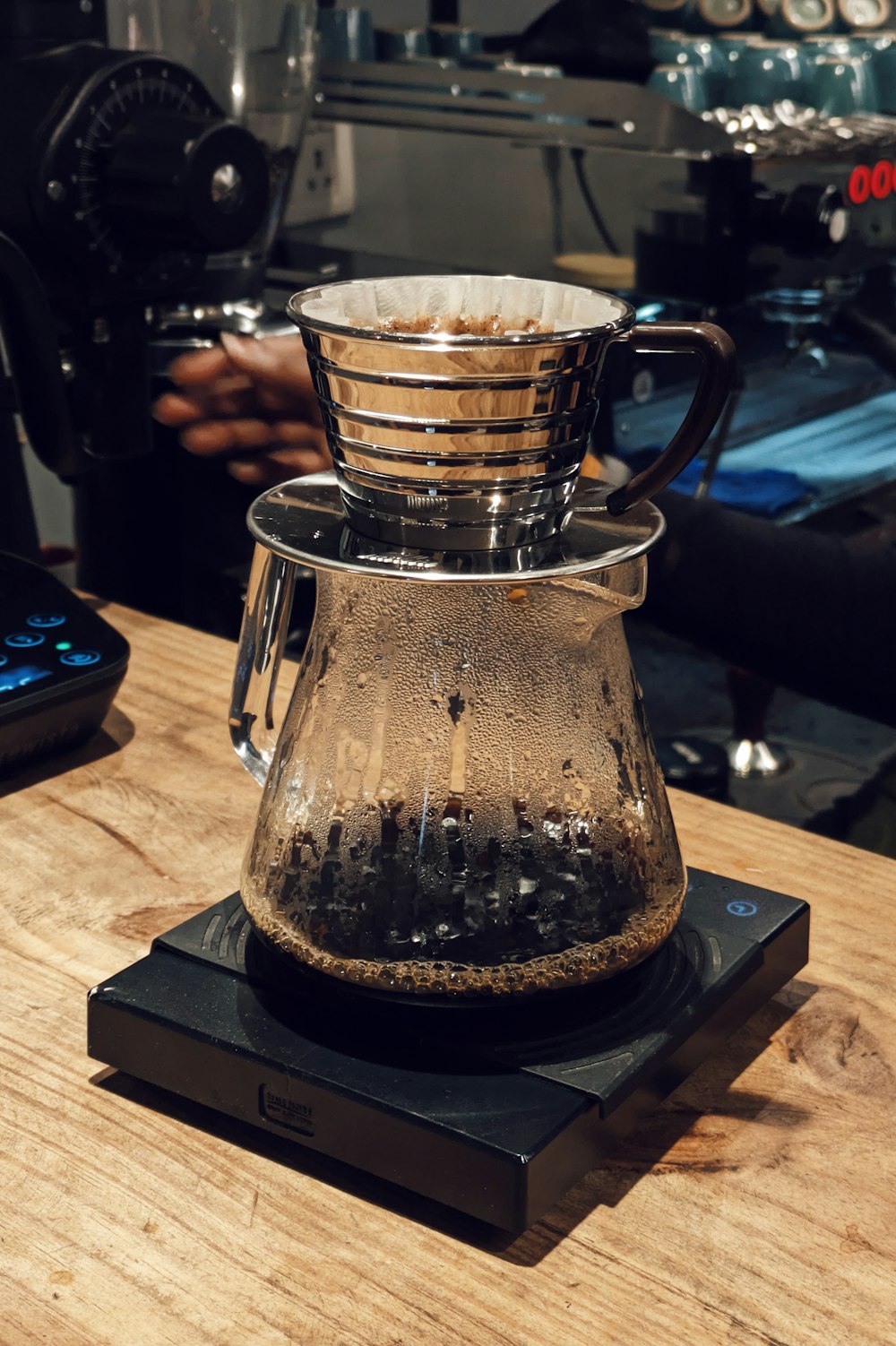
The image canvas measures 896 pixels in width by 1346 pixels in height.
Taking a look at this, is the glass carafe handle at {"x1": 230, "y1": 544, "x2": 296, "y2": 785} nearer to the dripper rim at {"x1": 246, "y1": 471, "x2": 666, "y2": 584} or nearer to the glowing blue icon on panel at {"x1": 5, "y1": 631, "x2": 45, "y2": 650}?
the dripper rim at {"x1": 246, "y1": 471, "x2": 666, "y2": 584}

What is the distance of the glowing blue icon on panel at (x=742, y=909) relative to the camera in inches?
19.9

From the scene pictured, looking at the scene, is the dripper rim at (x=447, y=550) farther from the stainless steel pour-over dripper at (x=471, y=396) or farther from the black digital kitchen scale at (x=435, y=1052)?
the black digital kitchen scale at (x=435, y=1052)

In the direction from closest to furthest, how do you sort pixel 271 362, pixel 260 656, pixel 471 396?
pixel 471 396, pixel 260 656, pixel 271 362

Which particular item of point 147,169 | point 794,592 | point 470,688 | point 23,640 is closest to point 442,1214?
point 470,688

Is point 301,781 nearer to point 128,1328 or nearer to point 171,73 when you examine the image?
point 128,1328

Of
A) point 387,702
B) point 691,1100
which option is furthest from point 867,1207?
point 387,702

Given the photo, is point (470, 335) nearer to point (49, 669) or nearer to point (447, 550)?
point (447, 550)

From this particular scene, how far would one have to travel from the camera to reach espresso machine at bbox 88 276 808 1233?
397 mm

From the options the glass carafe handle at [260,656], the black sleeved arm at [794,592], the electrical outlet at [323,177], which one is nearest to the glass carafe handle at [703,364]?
the glass carafe handle at [260,656]

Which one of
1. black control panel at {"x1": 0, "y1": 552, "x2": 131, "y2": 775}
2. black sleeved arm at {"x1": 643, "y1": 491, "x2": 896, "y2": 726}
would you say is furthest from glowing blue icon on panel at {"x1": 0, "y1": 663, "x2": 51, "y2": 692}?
black sleeved arm at {"x1": 643, "y1": 491, "x2": 896, "y2": 726}

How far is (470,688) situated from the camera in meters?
0.44

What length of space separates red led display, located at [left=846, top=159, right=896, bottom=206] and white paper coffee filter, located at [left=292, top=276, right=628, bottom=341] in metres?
0.72

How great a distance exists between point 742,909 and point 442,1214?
6.1 inches

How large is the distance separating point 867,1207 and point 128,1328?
0.67 ft
